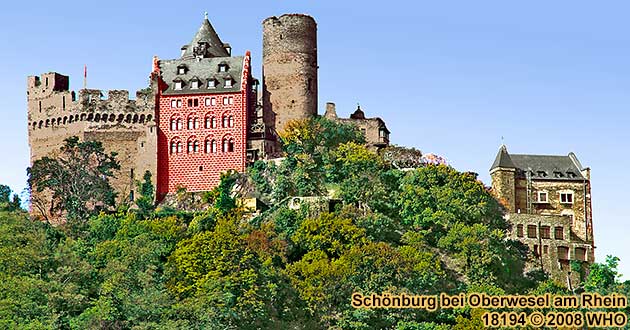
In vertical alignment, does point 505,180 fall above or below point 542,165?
below

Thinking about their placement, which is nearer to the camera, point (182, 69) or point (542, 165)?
point (542, 165)

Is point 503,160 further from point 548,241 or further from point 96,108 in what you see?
point 96,108

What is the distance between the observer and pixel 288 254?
8369cm

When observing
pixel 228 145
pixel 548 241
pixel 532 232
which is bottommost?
pixel 548 241

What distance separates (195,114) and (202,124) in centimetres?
94

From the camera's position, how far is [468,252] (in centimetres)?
8562

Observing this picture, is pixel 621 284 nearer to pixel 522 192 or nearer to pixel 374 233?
pixel 522 192

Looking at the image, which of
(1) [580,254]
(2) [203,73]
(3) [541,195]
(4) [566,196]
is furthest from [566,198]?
(2) [203,73]

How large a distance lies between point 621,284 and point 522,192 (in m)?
10.7

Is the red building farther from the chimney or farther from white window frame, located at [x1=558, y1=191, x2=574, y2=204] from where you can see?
white window frame, located at [x1=558, y1=191, x2=574, y2=204]

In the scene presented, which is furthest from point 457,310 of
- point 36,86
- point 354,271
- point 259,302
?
point 36,86

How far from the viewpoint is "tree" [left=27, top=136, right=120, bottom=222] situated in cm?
9294

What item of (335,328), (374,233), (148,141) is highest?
(148,141)

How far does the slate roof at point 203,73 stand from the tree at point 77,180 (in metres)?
7.94
